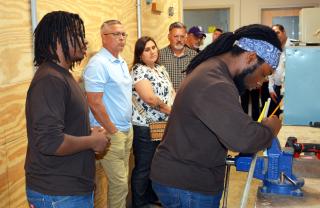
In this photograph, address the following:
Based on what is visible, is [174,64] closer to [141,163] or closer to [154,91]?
[154,91]

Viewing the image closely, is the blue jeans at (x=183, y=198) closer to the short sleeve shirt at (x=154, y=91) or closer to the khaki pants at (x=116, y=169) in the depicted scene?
the khaki pants at (x=116, y=169)

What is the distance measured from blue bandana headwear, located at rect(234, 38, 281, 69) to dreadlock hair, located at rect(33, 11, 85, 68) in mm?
670

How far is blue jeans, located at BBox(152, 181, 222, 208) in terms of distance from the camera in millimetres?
1562

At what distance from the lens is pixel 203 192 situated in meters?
1.56

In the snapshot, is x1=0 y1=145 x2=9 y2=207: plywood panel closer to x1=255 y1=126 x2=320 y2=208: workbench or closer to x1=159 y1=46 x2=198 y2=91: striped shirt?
x1=255 y1=126 x2=320 y2=208: workbench

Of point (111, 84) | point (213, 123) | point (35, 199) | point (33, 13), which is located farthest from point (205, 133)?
point (111, 84)

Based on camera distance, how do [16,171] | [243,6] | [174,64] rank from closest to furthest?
[16,171]
[174,64]
[243,6]

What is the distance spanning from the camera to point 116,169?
9.17ft

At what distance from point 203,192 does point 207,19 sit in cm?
732

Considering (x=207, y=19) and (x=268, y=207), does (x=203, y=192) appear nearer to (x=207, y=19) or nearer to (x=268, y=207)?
(x=268, y=207)

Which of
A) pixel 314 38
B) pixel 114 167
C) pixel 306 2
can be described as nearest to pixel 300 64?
pixel 314 38

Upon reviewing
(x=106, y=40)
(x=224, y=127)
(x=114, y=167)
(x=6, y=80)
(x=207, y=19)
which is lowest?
(x=114, y=167)

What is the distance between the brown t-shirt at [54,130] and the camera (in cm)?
147

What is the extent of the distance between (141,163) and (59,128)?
6.27ft
